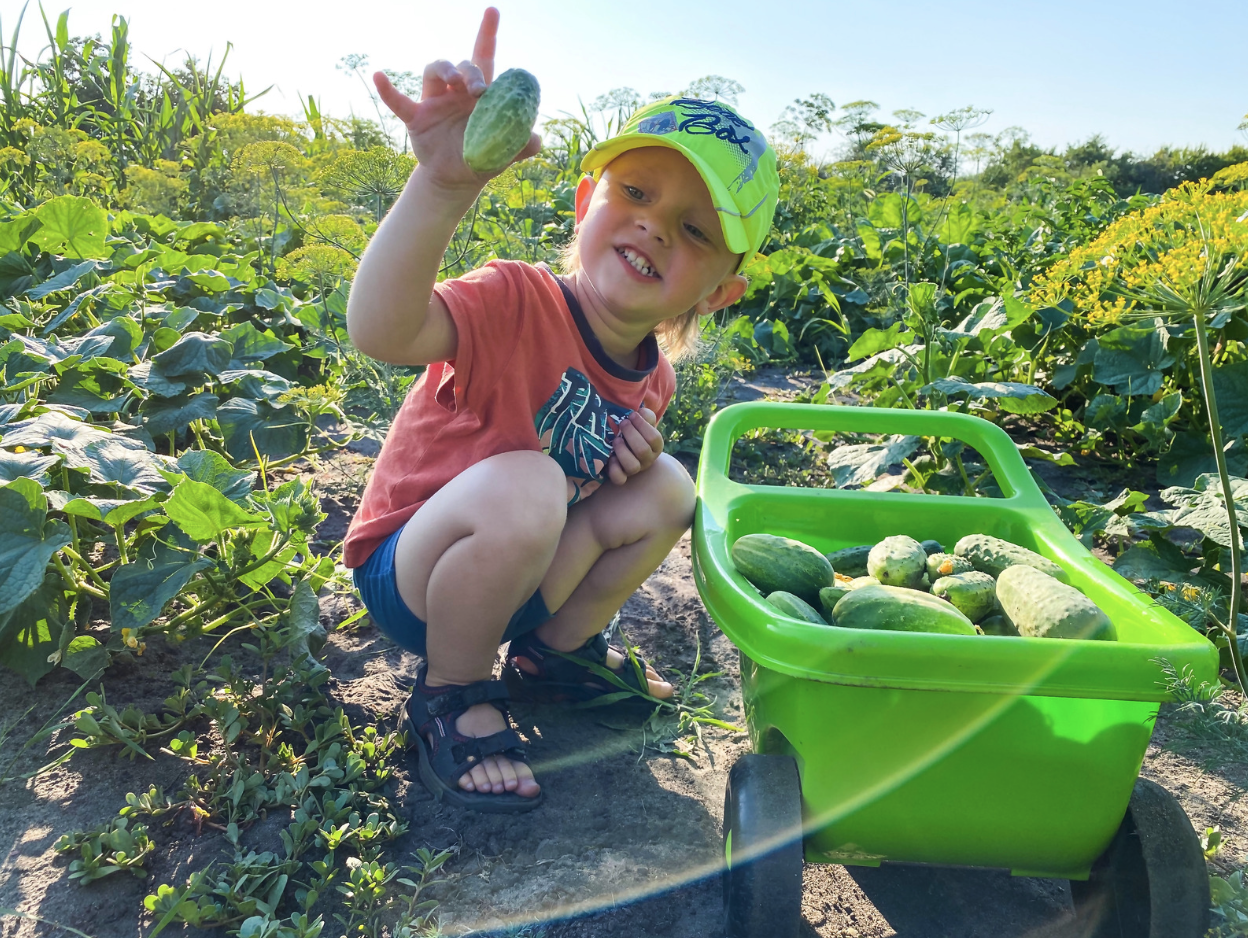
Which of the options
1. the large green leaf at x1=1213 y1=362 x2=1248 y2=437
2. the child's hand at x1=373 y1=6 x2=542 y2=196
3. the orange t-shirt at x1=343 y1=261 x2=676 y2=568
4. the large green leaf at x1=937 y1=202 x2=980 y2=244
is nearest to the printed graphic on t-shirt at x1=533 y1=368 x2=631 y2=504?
the orange t-shirt at x1=343 y1=261 x2=676 y2=568

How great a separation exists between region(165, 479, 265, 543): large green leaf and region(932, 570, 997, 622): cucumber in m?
1.33

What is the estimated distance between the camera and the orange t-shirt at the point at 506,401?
1.70 meters

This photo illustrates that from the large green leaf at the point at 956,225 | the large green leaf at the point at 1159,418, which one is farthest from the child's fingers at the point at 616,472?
the large green leaf at the point at 956,225

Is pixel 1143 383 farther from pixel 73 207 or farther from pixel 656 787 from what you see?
pixel 73 207

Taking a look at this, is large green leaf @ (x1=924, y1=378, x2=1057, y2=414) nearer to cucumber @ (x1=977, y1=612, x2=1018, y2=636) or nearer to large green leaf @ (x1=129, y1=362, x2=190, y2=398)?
cucumber @ (x1=977, y1=612, x2=1018, y2=636)

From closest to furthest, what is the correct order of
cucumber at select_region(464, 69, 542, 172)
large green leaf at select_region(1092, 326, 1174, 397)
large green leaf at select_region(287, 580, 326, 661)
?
cucumber at select_region(464, 69, 542, 172) → large green leaf at select_region(287, 580, 326, 661) → large green leaf at select_region(1092, 326, 1174, 397)

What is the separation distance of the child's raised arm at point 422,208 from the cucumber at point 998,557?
3.67 feet

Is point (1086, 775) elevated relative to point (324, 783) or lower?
elevated

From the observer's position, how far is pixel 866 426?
2006 mm

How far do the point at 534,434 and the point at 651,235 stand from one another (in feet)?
1.49

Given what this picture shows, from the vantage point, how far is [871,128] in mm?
5102

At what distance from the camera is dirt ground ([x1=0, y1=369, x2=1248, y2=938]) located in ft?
4.71

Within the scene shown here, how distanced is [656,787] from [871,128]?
4.44 metres

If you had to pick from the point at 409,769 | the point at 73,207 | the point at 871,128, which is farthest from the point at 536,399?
the point at 871,128
